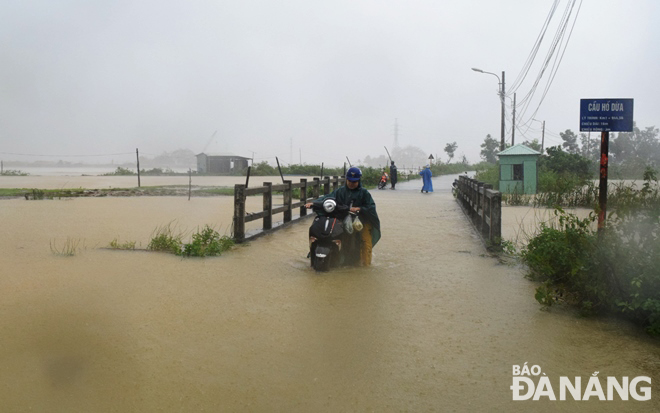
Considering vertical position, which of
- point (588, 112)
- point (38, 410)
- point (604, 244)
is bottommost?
point (38, 410)

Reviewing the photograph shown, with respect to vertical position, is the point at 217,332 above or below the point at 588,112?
below

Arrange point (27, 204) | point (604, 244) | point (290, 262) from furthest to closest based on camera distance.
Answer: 1. point (27, 204)
2. point (290, 262)
3. point (604, 244)

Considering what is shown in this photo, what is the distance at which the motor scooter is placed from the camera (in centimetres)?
806

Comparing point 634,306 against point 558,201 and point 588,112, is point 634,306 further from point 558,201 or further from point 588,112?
point 558,201

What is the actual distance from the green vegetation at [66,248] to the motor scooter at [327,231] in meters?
4.32

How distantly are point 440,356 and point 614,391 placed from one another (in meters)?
1.34

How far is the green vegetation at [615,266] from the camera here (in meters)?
5.16

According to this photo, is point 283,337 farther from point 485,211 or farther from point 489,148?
point 489,148

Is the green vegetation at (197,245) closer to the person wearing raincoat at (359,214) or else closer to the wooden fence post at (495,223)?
the person wearing raincoat at (359,214)

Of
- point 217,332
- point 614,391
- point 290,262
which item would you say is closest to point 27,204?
point 290,262

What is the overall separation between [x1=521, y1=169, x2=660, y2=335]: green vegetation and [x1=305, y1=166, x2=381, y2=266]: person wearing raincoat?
2728 millimetres

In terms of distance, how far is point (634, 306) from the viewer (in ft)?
16.9

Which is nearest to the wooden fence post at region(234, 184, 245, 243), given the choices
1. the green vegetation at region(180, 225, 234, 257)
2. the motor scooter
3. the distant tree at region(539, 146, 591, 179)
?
the green vegetation at region(180, 225, 234, 257)

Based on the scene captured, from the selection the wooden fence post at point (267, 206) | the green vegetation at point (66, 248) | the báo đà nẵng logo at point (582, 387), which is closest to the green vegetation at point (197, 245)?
the green vegetation at point (66, 248)
